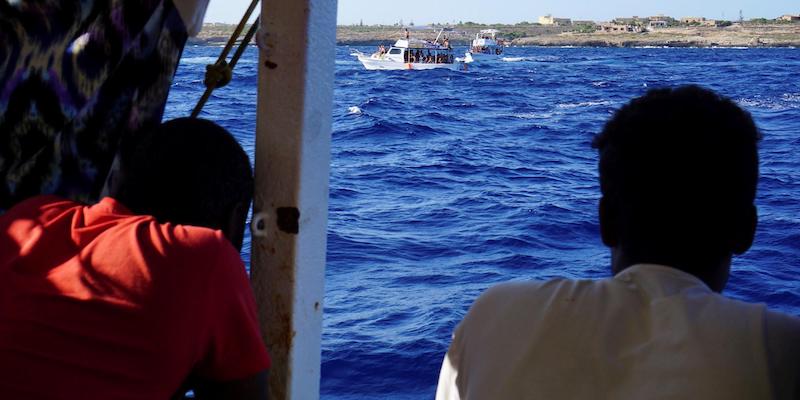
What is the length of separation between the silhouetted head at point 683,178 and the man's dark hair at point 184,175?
66cm

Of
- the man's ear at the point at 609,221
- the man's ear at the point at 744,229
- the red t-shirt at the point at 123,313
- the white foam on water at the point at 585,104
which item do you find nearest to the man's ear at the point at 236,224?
the red t-shirt at the point at 123,313

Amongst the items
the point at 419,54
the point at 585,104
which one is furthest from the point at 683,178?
the point at 419,54

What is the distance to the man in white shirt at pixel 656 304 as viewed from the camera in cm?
113

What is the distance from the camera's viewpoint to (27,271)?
59.3 inches

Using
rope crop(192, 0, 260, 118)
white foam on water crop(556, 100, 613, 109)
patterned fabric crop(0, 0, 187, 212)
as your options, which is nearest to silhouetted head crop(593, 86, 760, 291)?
rope crop(192, 0, 260, 118)

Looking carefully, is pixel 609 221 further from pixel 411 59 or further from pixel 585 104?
pixel 411 59

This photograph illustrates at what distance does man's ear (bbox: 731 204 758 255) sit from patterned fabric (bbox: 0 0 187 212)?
4.28 feet

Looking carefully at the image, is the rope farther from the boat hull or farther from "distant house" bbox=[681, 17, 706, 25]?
"distant house" bbox=[681, 17, 706, 25]

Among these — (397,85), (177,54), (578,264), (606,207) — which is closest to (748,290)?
(578,264)

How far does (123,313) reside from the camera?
1.44m

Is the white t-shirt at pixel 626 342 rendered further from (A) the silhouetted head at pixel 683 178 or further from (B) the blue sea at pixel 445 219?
(B) the blue sea at pixel 445 219

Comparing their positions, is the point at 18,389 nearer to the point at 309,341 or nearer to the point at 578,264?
the point at 309,341

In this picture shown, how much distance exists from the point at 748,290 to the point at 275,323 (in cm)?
605

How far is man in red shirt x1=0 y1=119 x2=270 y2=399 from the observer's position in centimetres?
143
